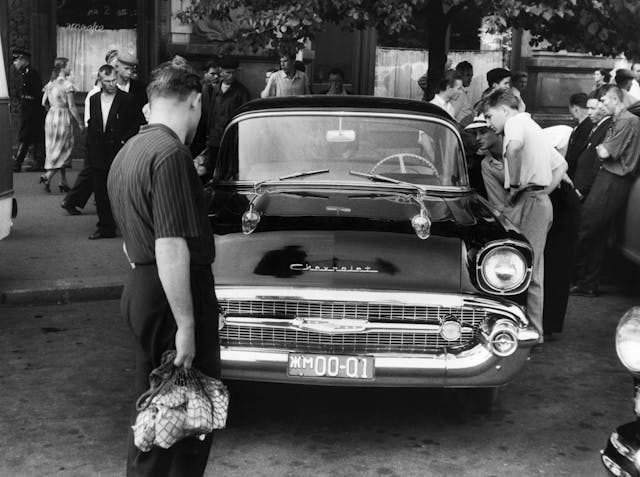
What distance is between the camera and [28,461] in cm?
500

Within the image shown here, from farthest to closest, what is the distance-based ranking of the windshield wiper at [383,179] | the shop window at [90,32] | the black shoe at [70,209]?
the shop window at [90,32] < the black shoe at [70,209] < the windshield wiper at [383,179]

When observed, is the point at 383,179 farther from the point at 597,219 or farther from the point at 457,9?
the point at 457,9

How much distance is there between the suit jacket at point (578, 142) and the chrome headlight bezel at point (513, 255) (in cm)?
465

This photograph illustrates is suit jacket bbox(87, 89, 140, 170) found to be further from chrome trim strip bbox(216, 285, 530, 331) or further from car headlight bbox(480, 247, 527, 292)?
car headlight bbox(480, 247, 527, 292)

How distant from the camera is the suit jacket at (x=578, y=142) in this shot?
9945mm

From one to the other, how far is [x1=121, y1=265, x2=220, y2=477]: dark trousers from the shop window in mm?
13806

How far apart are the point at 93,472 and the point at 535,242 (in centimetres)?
349

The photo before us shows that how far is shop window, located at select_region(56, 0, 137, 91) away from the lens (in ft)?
56.6

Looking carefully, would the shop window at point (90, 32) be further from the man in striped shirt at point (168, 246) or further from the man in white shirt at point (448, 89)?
the man in striped shirt at point (168, 246)


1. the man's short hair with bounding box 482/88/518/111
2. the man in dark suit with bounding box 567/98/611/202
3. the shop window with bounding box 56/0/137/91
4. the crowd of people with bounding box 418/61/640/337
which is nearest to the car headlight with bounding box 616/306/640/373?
the crowd of people with bounding box 418/61/640/337

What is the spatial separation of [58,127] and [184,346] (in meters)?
11.2

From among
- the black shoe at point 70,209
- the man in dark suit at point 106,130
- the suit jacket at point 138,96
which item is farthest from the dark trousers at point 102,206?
the black shoe at point 70,209

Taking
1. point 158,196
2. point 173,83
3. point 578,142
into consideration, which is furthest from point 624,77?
point 158,196

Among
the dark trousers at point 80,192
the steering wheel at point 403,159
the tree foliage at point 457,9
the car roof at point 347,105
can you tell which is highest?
the tree foliage at point 457,9
